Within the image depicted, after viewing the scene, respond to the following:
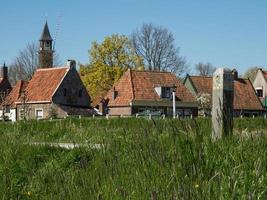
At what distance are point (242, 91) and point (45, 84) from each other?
78.7 ft

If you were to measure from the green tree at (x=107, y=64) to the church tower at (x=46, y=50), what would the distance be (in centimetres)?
1805

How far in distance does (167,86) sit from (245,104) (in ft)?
37.1

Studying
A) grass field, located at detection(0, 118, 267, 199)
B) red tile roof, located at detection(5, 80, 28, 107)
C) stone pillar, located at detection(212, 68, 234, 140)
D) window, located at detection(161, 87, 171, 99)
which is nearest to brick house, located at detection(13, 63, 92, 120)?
red tile roof, located at detection(5, 80, 28, 107)

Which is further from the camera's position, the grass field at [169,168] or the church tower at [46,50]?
the church tower at [46,50]

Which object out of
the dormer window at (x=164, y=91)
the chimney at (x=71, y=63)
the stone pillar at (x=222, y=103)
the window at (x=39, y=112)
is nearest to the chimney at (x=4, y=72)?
the window at (x=39, y=112)

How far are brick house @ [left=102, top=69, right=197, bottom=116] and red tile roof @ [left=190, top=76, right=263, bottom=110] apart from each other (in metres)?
6.57

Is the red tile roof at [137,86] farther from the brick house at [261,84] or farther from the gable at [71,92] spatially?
the brick house at [261,84]

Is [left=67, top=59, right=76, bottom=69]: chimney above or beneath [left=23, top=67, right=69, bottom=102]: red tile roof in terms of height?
above

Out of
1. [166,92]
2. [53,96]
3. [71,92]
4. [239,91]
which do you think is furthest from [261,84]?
[53,96]

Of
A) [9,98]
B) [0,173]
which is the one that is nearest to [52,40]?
[9,98]

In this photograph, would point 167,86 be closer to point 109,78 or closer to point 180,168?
point 109,78

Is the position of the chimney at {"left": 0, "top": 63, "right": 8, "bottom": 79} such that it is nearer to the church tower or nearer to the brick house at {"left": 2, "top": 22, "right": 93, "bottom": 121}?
the church tower

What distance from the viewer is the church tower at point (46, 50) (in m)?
84.2

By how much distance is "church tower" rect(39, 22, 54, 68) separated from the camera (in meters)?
84.2
